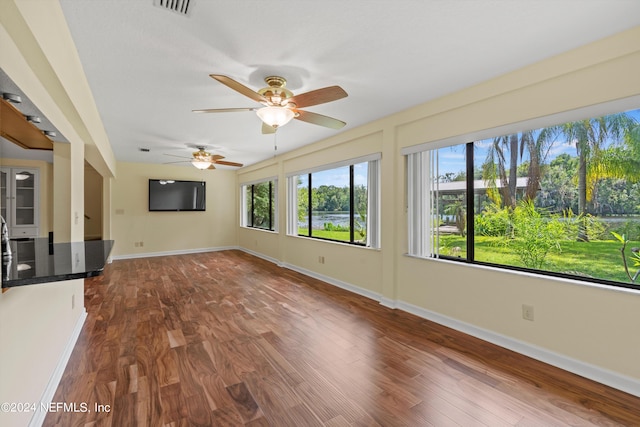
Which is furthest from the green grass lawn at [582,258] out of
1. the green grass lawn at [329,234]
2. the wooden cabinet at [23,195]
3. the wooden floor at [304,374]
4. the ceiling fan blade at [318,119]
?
the wooden cabinet at [23,195]

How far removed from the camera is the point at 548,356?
2.38 metres

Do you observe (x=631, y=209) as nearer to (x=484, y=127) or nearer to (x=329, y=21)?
(x=484, y=127)

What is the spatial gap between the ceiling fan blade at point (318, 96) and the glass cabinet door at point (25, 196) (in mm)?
2842

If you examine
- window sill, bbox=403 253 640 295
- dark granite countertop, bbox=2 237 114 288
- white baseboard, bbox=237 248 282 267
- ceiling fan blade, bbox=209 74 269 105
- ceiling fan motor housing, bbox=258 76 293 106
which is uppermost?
ceiling fan motor housing, bbox=258 76 293 106

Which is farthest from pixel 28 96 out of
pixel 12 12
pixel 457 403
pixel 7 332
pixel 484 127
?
pixel 484 127

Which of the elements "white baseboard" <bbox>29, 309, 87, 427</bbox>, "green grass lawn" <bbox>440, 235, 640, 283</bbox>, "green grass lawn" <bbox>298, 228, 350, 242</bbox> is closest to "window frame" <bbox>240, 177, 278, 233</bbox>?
"green grass lawn" <bbox>298, 228, 350, 242</bbox>

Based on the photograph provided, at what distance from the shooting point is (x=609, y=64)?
206 cm

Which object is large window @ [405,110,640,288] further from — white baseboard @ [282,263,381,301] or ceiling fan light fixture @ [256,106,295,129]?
ceiling fan light fixture @ [256,106,295,129]

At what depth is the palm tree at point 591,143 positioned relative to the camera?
2.20m

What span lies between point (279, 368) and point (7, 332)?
5.42 ft

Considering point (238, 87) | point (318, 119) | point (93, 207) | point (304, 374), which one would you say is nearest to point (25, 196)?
point (238, 87)

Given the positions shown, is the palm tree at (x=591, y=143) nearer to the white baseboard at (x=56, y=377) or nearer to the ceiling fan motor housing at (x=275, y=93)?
the ceiling fan motor housing at (x=275, y=93)

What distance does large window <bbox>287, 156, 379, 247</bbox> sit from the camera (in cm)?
416

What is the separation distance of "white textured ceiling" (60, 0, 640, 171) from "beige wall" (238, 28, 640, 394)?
0.59 ft
